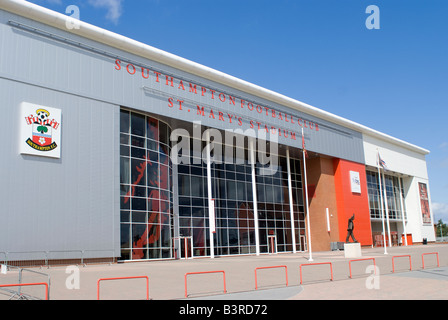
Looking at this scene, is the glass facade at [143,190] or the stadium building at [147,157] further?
the glass facade at [143,190]

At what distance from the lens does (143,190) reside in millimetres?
32562

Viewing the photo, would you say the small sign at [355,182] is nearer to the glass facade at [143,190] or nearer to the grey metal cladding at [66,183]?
the glass facade at [143,190]

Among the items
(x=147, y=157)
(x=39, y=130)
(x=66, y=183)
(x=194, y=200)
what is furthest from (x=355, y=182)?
(x=39, y=130)

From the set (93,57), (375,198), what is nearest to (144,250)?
(93,57)

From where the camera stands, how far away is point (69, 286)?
1619 cm

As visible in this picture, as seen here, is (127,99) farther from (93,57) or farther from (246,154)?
(246,154)

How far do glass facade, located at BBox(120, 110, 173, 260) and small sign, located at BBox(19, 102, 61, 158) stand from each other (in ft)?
17.3

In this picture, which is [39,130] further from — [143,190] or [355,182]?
[355,182]

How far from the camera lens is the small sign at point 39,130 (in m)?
26.2

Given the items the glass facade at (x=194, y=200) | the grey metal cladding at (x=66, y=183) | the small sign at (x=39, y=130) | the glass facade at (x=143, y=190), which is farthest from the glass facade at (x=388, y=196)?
the small sign at (x=39, y=130)

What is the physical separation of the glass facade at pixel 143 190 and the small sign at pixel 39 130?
527 cm

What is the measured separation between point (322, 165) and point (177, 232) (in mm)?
22140

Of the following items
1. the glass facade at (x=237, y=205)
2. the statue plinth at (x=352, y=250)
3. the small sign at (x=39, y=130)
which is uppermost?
the small sign at (x=39, y=130)

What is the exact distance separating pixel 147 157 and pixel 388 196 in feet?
149
